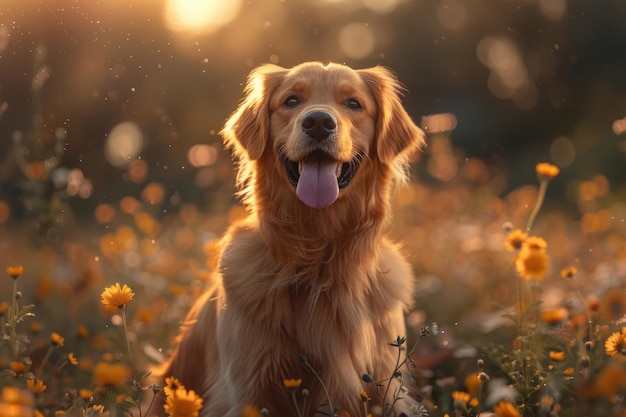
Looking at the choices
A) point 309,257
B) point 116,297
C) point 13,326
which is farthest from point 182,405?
point 309,257

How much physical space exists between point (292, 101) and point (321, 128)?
43 centimetres

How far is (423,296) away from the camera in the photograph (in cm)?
505

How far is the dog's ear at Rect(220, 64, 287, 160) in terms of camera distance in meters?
3.41

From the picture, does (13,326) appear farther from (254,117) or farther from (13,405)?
(254,117)

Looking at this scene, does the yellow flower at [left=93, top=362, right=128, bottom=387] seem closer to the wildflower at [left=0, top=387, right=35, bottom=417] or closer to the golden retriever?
the wildflower at [left=0, top=387, right=35, bottom=417]

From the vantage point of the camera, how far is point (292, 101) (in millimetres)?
3410

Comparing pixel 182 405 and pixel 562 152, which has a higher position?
pixel 182 405

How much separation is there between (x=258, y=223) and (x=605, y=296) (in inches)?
74.1

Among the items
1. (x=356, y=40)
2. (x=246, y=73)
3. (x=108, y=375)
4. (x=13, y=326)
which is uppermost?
(x=108, y=375)

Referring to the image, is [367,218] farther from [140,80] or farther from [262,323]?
[140,80]

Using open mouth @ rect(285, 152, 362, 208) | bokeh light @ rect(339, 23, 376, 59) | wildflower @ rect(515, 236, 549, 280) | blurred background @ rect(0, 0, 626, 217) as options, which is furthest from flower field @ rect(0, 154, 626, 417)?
bokeh light @ rect(339, 23, 376, 59)

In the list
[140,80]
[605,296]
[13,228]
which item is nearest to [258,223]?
[605,296]

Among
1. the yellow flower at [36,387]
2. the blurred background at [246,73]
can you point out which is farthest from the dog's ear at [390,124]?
the yellow flower at [36,387]

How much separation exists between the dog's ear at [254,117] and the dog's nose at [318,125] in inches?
15.0
